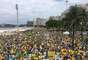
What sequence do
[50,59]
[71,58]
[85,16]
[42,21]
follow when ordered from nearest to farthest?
[71,58]
[50,59]
[85,16]
[42,21]

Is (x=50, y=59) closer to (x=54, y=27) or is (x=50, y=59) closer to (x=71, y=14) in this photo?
(x=71, y=14)

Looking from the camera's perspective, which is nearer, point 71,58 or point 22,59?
point 71,58

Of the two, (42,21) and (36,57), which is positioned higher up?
(36,57)

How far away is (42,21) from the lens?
124m

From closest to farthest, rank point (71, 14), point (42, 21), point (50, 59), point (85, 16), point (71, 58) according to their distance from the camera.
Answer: point (71, 58)
point (50, 59)
point (71, 14)
point (85, 16)
point (42, 21)

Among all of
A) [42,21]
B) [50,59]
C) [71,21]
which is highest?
[50,59]

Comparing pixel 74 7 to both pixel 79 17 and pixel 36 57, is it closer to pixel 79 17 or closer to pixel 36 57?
pixel 79 17

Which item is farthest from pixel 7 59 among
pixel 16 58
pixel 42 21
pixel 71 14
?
pixel 42 21

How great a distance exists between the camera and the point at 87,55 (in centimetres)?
1572

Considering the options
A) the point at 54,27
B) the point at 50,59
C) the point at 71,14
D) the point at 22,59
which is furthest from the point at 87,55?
the point at 54,27

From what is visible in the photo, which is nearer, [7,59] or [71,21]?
[7,59]

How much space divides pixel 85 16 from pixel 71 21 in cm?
284

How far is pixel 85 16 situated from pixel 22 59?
82.6 feet

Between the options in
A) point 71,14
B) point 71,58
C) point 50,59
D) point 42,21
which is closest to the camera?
point 71,58
